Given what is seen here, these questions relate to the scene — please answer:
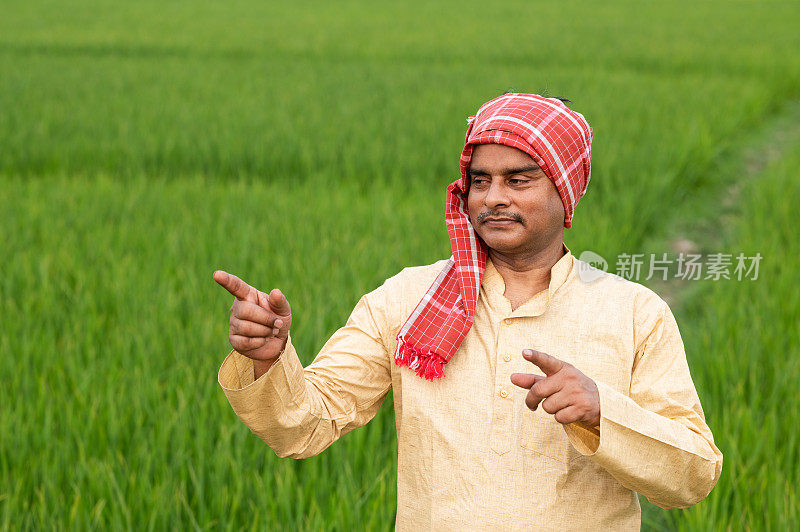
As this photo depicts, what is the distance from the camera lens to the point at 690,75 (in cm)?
935

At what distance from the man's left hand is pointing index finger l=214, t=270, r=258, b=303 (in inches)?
13.0

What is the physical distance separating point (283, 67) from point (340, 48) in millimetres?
2227

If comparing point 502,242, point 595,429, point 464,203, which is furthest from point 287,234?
point 595,429

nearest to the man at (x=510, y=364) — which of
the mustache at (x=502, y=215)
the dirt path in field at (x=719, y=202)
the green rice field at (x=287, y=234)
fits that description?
the mustache at (x=502, y=215)

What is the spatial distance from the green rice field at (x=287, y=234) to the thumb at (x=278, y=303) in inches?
33.8

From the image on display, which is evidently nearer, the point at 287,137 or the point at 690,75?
the point at 287,137

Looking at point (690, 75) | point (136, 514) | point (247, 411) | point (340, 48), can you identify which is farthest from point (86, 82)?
point (247, 411)

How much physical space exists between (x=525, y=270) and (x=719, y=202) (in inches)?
184

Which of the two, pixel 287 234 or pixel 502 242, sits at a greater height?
pixel 502 242

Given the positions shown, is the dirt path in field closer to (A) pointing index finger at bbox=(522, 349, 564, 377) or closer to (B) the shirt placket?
(B) the shirt placket

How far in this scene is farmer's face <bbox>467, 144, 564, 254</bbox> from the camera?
108 centimetres

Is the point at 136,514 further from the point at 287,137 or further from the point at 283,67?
the point at 283,67

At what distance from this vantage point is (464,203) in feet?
3.87

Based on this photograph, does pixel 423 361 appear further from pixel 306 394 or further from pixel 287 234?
pixel 287 234
